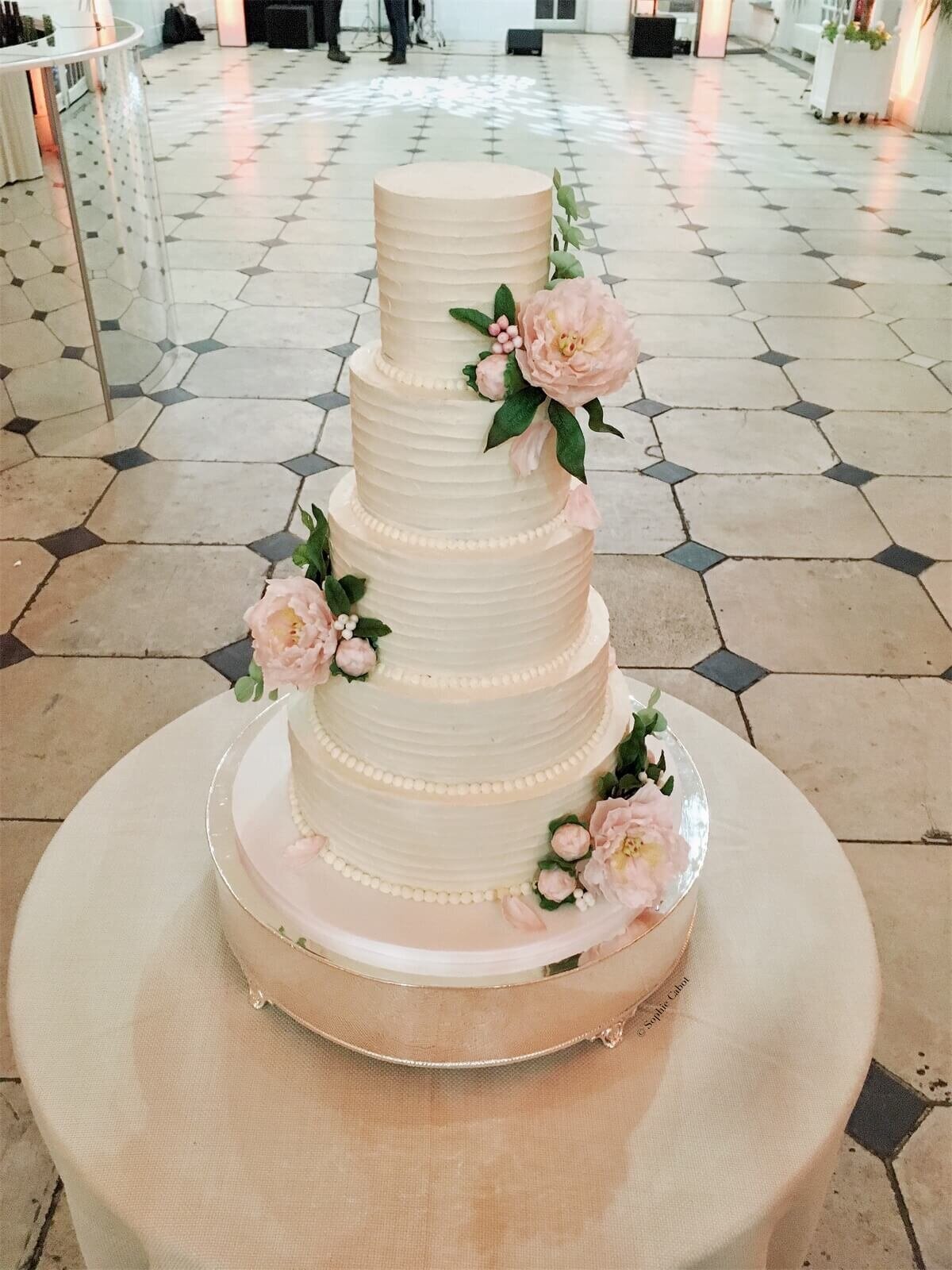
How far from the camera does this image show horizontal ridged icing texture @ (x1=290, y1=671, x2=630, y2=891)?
1.12 meters

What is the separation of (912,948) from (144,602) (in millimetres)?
1968

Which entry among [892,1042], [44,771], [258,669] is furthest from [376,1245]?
[44,771]

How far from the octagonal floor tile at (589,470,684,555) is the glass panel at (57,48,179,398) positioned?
179 centimetres

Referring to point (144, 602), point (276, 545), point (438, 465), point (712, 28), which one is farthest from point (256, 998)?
point (712, 28)

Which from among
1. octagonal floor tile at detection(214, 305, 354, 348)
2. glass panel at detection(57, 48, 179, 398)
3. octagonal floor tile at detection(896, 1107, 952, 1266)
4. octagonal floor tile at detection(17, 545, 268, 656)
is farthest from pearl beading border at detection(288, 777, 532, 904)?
octagonal floor tile at detection(214, 305, 354, 348)

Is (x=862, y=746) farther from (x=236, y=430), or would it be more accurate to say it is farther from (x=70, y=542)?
(x=236, y=430)

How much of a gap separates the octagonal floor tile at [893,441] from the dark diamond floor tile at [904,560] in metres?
0.53

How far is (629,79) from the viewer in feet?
38.7

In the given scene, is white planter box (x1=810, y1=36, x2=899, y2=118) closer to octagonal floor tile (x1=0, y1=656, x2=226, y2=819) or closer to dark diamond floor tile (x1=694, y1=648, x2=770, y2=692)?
dark diamond floor tile (x1=694, y1=648, x2=770, y2=692)

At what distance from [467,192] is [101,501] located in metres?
2.47

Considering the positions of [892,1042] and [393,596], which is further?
[892,1042]

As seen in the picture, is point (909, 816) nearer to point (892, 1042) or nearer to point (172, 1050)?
point (892, 1042)

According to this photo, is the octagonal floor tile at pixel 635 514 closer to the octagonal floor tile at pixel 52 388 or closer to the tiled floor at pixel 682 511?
the tiled floor at pixel 682 511

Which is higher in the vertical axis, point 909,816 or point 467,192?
point 467,192
